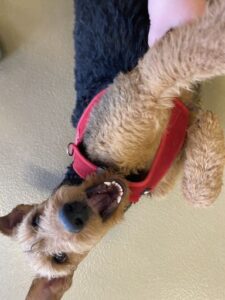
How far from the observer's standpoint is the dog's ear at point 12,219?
1.24 metres

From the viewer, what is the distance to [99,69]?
3.86 feet

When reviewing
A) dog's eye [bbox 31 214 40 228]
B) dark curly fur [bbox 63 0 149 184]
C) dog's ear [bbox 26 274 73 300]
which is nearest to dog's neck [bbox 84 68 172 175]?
dark curly fur [bbox 63 0 149 184]

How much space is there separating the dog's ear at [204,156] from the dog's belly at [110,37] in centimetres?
28

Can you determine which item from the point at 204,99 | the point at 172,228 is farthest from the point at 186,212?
the point at 204,99

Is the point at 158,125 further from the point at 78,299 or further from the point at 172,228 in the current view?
the point at 78,299

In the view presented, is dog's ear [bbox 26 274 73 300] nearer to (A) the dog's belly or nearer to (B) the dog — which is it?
(B) the dog

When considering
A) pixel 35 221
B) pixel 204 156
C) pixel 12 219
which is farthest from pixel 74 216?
pixel 204 156

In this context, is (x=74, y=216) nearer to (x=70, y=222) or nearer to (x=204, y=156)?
(x=70, y=222)

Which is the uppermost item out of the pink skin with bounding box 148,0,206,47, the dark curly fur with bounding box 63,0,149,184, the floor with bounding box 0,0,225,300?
the pink skin with bounding box 148,0,206,47

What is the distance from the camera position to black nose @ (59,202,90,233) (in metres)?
1.06

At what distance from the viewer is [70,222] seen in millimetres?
1063

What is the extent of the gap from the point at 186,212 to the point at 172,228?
0.08m

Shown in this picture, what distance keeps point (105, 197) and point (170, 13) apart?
47 cm

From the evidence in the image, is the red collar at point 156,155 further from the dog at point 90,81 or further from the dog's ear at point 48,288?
the dog's ear at point 48,288
